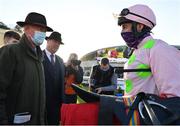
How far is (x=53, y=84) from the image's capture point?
519 centimetres

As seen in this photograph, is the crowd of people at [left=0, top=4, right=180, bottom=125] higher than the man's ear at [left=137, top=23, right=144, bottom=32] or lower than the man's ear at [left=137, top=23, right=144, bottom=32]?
lower

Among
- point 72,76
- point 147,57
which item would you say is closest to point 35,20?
point 147,57

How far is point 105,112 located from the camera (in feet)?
6.89

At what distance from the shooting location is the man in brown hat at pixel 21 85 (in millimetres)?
3314

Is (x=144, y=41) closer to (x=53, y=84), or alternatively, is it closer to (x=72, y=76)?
(x=53, y=84)

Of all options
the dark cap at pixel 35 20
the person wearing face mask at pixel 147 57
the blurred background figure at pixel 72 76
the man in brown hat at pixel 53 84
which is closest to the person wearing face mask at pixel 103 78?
the blurred background figure at pixel 72 76

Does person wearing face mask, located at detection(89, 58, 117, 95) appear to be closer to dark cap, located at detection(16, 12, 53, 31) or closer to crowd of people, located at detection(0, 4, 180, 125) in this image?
crowd of people, located at detection(0, 4, 180, 125)

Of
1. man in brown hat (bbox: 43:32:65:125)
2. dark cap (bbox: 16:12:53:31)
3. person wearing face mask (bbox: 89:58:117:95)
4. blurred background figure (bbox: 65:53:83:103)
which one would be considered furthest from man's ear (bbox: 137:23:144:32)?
person wearing face mask (bbox: 89:58:117:95)

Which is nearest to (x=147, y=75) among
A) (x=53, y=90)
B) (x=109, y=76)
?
(x=53, y=90)

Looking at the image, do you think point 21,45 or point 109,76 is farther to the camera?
point 109,76

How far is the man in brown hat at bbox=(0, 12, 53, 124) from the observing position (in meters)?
3.31

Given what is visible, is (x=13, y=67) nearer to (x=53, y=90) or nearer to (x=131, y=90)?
(x=131, y=90)

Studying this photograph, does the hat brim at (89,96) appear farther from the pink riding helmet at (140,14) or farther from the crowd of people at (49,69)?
the pink riding helmet at (140,14)

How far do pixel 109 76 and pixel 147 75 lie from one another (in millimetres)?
5137
